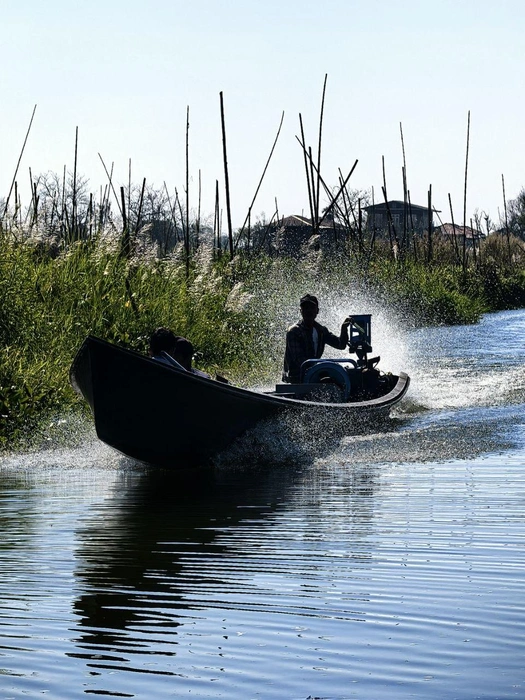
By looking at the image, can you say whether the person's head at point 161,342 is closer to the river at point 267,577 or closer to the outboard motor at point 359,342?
the river at point 267,577

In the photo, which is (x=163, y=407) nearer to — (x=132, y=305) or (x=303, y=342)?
(x=303, y=342)

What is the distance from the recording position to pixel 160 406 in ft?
30.9

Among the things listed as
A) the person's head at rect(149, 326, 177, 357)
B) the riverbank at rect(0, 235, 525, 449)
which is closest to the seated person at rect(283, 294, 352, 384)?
the riverbank at rect(0, 235, 525, 449)

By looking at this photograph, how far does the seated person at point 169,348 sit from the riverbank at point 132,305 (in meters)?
1.89

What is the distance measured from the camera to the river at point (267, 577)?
12.4 feet

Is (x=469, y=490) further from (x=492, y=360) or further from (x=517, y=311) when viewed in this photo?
(x=517, y=311)

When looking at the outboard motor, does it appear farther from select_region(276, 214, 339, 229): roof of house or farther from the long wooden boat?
select_region(276, 214, 339, 229): roof of house

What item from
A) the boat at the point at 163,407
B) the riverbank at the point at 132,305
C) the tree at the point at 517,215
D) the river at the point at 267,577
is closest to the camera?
the river at the point at 267,577

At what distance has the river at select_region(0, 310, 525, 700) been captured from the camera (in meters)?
3.77

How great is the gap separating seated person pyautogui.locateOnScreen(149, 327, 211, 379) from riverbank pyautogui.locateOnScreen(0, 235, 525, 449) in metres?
1.89

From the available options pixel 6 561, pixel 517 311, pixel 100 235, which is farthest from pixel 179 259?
pixel 517 311

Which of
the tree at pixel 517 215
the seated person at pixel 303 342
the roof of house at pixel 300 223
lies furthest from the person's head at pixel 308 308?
the tree at pixel 517 215

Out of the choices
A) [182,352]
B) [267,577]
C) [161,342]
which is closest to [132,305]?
[182,352]

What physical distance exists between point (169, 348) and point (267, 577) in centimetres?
476
